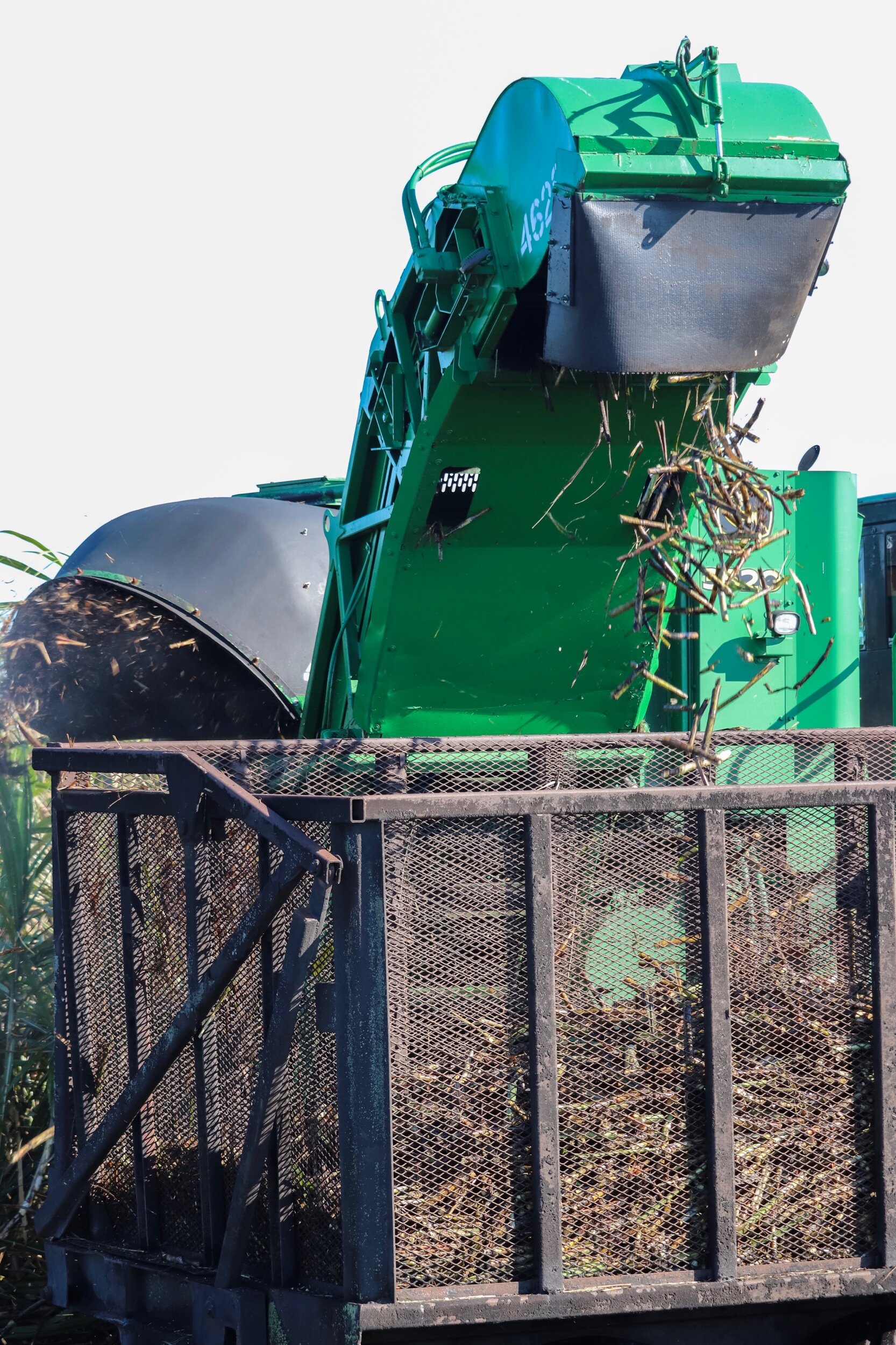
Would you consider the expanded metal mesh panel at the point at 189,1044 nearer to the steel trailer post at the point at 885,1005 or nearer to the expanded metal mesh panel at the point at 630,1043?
the expanded metal mesh panel at the point at 630,1043

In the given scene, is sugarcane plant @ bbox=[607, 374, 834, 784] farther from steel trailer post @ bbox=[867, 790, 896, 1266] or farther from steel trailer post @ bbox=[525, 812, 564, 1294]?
steel trailer post @ bbox=[525, 812, 564, 1294]

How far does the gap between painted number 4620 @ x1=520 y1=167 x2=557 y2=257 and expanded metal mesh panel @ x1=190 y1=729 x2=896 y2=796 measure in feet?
4.96

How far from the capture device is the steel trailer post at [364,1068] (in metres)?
3.10

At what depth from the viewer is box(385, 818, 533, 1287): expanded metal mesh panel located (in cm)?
315

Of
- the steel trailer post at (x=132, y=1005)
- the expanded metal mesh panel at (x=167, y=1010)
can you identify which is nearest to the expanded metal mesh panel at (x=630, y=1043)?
the expanded metal mesh panel at (x=167, y=1010)

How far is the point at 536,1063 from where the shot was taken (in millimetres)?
3184

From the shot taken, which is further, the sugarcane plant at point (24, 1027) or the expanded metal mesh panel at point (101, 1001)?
the sugarcane plant at point (24, 1027)

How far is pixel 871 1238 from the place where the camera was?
334 centimetres

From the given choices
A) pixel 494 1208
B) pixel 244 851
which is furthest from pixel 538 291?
pixel 494 1208

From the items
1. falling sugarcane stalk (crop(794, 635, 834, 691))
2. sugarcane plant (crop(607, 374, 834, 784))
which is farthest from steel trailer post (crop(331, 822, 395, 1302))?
falling sugarcane stalk (crop(794, 635, 834, 691))

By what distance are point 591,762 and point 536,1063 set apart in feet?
4.69

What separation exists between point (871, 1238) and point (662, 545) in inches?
97.2

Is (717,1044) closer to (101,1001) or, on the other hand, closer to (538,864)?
(538,864)

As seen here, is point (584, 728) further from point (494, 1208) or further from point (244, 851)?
point (494, 1208)
